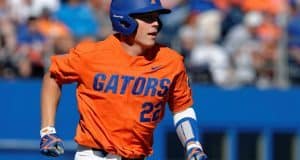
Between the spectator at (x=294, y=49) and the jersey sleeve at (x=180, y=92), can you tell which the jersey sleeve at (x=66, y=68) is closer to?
the jersey sleeve at (x=180, y=92)

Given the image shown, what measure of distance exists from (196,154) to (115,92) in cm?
65

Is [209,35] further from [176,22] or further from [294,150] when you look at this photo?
[294,150]

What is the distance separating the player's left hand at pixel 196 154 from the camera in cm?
646

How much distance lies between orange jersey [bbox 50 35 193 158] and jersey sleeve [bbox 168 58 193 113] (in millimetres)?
42

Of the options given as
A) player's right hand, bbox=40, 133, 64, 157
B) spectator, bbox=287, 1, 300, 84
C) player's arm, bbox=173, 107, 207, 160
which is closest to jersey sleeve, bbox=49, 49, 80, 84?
player's right hand, bbox=40, 133, 64, 157

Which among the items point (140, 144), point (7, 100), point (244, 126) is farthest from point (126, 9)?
point (244, 126)

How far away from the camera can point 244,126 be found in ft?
43.0

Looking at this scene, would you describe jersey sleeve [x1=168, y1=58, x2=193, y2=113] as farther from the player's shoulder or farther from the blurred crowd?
the blurred crowd

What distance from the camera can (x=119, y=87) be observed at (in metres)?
6.57

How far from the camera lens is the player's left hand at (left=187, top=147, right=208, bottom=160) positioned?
6.46 metres

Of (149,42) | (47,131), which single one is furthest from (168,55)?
(47,131)

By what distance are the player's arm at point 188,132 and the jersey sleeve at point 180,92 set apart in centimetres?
5

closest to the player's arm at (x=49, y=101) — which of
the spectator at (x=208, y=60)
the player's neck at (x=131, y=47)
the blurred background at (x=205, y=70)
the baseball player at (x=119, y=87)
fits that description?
the baseball player at (x=119, y=87)

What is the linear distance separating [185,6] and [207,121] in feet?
5.44
